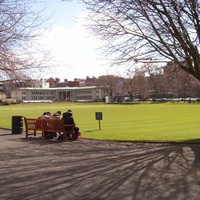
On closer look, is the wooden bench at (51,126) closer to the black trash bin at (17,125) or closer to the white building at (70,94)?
the black trash bin at (17,125)

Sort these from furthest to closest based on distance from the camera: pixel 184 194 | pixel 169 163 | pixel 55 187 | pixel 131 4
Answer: pixel 131 4
pixel 169 163
pixel 55 187
pixel 184 194

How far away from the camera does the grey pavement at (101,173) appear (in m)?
6.50

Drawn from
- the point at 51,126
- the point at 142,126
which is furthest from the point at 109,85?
the point at 51,126

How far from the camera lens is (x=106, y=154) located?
11.1 meters

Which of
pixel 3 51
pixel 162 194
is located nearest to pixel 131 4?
pixel 3 51

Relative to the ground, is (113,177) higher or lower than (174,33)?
lower

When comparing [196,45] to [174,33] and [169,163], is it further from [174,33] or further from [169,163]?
[169,163]

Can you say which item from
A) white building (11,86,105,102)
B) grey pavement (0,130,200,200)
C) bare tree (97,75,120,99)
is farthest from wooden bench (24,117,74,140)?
white building (11,86,105,102)

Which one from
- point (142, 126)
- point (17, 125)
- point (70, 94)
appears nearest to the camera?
point (17, 125)

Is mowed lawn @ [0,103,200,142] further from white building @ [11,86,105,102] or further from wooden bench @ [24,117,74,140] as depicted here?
white building @ [11,86,105,102]

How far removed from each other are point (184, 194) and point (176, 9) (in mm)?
7967

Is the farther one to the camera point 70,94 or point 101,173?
point 70,94

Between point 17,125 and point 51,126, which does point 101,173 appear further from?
point 17,125

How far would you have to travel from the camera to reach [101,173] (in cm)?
820
